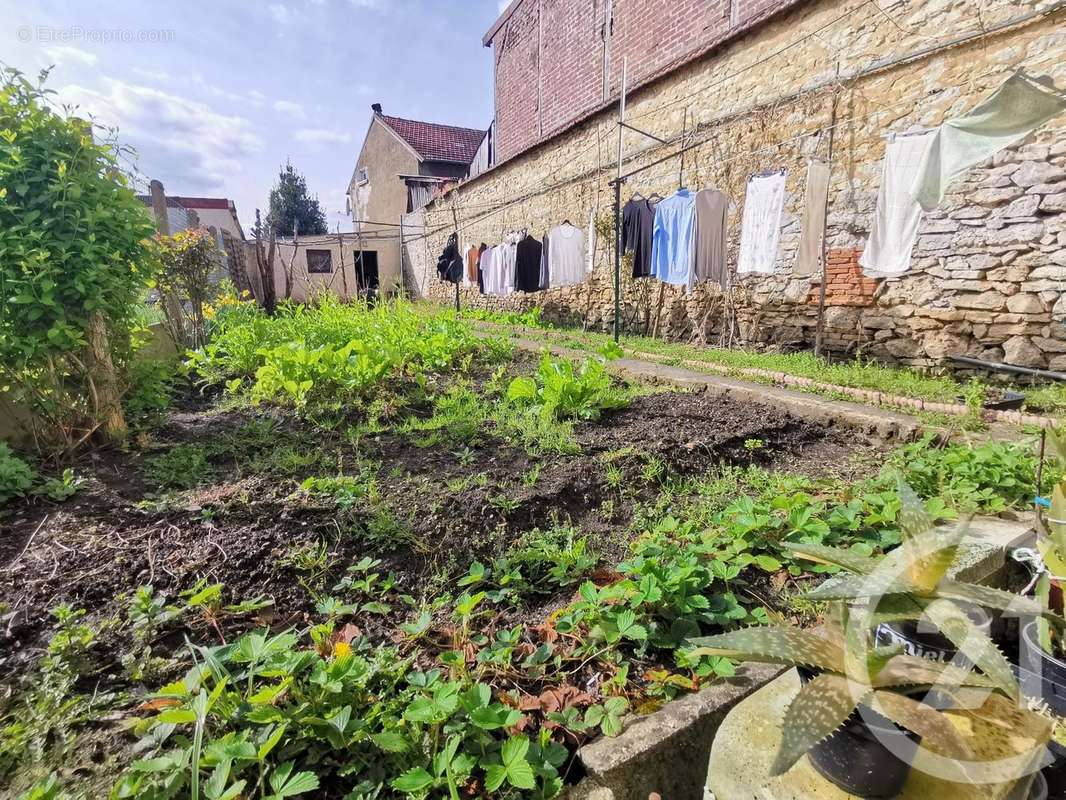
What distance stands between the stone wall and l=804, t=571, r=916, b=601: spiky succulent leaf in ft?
15.3

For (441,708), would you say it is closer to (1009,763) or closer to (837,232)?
(1009,763)

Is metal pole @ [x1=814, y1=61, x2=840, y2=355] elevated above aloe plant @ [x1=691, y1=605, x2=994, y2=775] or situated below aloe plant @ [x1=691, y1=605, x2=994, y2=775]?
above

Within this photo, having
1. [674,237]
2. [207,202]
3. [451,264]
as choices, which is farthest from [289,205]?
[674,237]

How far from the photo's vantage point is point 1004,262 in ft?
13.6

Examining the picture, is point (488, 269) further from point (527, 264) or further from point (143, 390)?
point (143, 390)

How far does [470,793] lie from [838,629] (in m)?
0.74

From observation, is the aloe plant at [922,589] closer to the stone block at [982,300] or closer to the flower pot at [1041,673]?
the flower pot at [1041,673]

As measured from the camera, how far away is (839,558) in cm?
98

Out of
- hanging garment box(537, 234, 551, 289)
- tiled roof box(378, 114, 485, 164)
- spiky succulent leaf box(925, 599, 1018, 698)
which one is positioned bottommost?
spiky succulent leaf box(925, 599, 1018, 698)

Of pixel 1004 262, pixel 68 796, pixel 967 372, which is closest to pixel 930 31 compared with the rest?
pixel 1004 262

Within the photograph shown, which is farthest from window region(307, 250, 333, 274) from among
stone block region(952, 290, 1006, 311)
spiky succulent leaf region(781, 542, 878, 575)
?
spiky succulent leaf region(781, 542, 878, 575)

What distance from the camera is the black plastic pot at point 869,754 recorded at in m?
0.78

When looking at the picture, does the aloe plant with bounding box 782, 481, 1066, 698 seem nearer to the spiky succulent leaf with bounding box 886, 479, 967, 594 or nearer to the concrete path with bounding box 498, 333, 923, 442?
the spiky succulent leaf with bounding box 886, 479, 967, 594

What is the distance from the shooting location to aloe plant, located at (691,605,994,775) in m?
0.74
